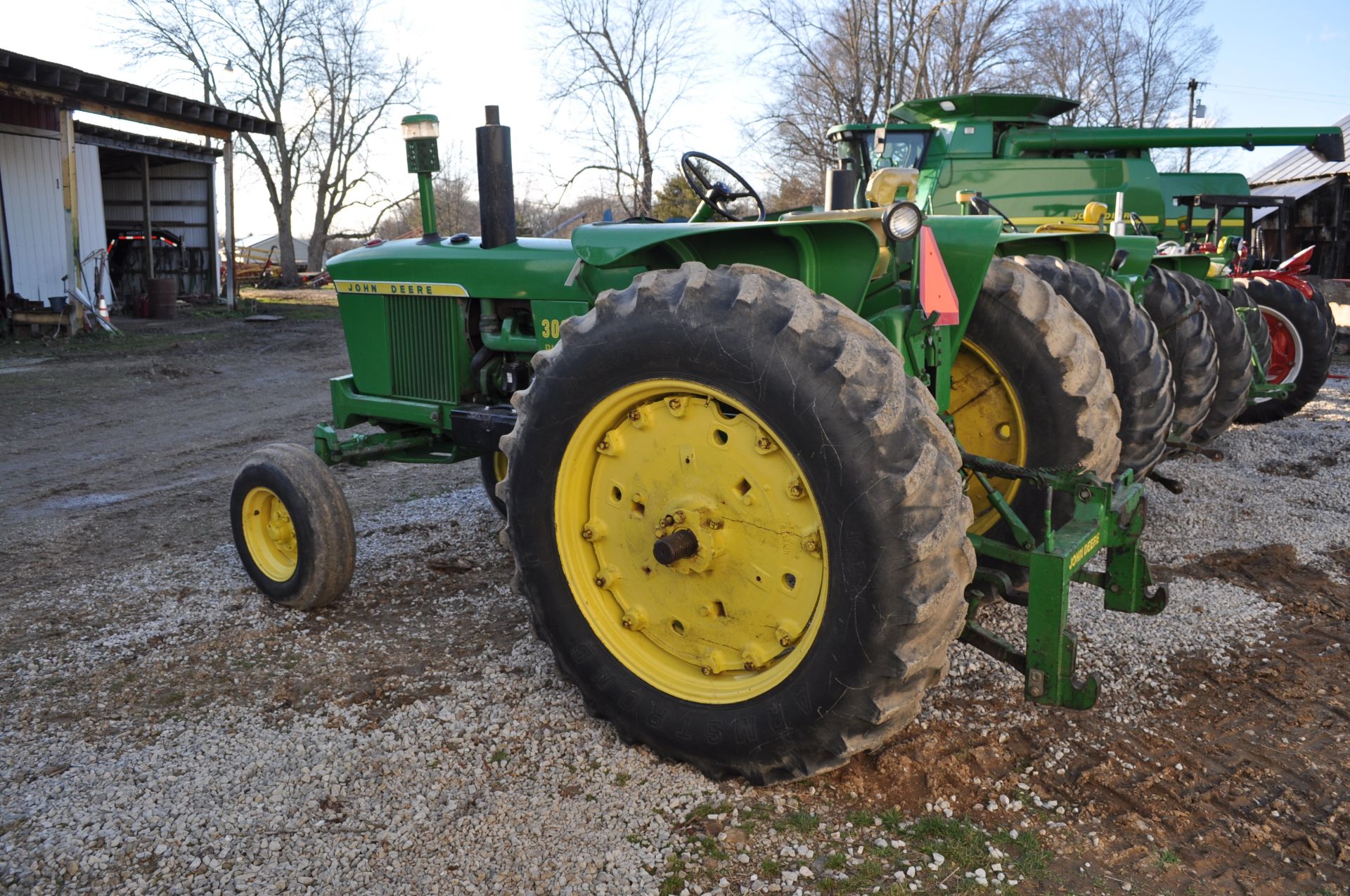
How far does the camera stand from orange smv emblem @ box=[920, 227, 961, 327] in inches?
107

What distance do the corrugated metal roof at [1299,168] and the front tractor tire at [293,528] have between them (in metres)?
25.4

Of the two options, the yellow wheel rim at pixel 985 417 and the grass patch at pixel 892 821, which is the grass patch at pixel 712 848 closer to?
the grass patch at pixel 892 821

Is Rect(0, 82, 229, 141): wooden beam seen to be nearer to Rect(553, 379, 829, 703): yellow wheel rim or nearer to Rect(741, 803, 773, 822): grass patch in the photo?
Rect(553, 379, 829, 703): yellow wheel rim

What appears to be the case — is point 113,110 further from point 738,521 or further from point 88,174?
point 738,521

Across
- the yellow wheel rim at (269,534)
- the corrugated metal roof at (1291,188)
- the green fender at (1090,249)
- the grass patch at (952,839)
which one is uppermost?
the corrugated metal roof at (1291,188)

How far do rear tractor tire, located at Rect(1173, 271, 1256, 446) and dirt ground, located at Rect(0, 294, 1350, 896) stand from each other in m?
0.70

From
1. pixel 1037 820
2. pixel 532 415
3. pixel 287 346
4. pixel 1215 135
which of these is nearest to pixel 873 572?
pixel 1037 820

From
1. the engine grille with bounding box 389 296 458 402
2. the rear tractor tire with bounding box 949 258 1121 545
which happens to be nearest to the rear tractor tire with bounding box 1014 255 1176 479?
the rear tractor tire with bounding box 949 258 1121 545

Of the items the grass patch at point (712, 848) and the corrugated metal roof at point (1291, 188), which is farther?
the corrugated metal roof at point (1291, 188)

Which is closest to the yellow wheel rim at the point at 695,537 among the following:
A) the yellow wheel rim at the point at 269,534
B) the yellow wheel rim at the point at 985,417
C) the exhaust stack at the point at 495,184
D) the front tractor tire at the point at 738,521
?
the front tractor tire at the point at 738,521

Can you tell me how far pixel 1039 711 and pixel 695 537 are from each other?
1.32 m

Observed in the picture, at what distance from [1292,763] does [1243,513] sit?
9.96ft

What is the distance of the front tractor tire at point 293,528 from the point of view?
12.6 ft

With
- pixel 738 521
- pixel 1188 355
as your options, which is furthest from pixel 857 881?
pixel 1188 355
